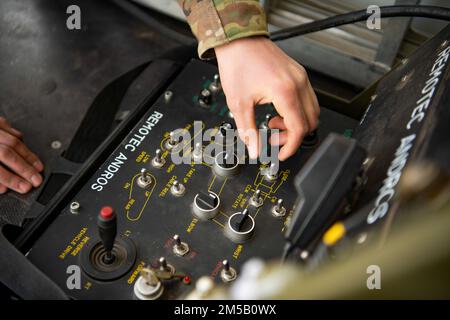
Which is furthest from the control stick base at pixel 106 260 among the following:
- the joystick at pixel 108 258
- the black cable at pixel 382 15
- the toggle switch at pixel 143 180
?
the black cable at pixel 382 15

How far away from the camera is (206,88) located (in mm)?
1115

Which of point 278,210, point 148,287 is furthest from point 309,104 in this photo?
point 148,287

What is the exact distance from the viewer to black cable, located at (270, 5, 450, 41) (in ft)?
3.48

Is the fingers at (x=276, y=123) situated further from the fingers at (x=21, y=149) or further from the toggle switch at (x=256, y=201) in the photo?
the fingers at (x=21, y=149)

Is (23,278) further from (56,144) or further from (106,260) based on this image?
(56,144)

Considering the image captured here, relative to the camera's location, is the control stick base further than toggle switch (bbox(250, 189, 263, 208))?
No

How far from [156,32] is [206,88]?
0.58m

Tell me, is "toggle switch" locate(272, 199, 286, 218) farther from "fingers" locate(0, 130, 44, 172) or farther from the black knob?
"fingers" locate(0, 130, 44, 172)

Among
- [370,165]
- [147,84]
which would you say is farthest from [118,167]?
[147,84]

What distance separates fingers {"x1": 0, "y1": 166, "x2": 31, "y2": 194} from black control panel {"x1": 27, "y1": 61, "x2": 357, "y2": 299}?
35 centimetres

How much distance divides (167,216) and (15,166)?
0.50m

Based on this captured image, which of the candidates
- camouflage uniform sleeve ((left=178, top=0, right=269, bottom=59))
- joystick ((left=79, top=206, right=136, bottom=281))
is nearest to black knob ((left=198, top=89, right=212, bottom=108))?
camouflage uniform sleeve ((left=178, top=0, right=269, bottom=59))

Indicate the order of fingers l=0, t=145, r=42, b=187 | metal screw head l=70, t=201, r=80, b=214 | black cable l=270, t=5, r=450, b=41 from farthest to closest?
fingers l=0, t=145, r=42, b=187 → black cable l=270, t=5, r=450, b=41 → metal screw head l=70, t=201, r=80, b=214

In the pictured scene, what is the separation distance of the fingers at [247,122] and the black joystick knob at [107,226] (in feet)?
0.89
